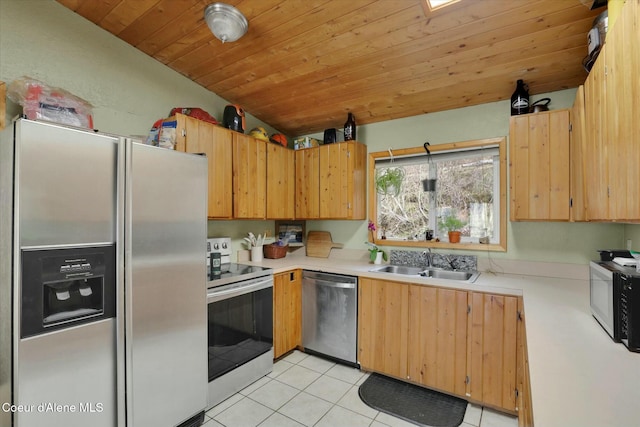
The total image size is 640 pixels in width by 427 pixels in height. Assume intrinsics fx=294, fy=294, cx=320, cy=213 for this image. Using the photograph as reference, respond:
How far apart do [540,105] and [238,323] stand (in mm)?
2901

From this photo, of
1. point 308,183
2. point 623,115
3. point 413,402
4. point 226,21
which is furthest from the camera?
point 308,183

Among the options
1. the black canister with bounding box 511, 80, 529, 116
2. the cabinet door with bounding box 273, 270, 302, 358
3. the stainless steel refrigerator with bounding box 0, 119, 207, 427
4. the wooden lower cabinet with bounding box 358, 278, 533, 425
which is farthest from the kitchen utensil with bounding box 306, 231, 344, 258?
the black canister with bounding box 511, 80, 529, 116

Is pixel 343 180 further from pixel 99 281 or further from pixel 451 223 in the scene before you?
pixel 99 281

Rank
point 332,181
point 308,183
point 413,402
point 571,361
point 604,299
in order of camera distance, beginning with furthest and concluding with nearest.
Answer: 1. point 308,183
2. point 332,181
3. point 413,402
4. point 604,299
5. point 571,361

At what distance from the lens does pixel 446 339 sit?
87.7 inches

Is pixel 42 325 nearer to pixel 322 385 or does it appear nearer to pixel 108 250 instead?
pixel 108 250

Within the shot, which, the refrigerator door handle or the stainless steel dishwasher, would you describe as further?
the stainless steel dishwasher

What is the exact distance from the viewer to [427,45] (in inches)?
80.5

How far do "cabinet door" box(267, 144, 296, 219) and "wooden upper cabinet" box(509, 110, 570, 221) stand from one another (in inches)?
83.9

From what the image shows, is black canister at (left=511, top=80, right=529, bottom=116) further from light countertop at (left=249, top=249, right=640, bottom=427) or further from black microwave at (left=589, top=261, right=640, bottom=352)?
black microwave at (left=589, top=261, right=640, bottom=352)

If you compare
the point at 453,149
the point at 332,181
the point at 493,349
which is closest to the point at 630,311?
the point at 493,349

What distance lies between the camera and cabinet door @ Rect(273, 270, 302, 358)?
8.95ft

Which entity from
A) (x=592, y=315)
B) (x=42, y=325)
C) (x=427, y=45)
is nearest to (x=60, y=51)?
(x=42, y=325)

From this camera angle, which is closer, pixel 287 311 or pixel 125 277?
pixel 125 277
